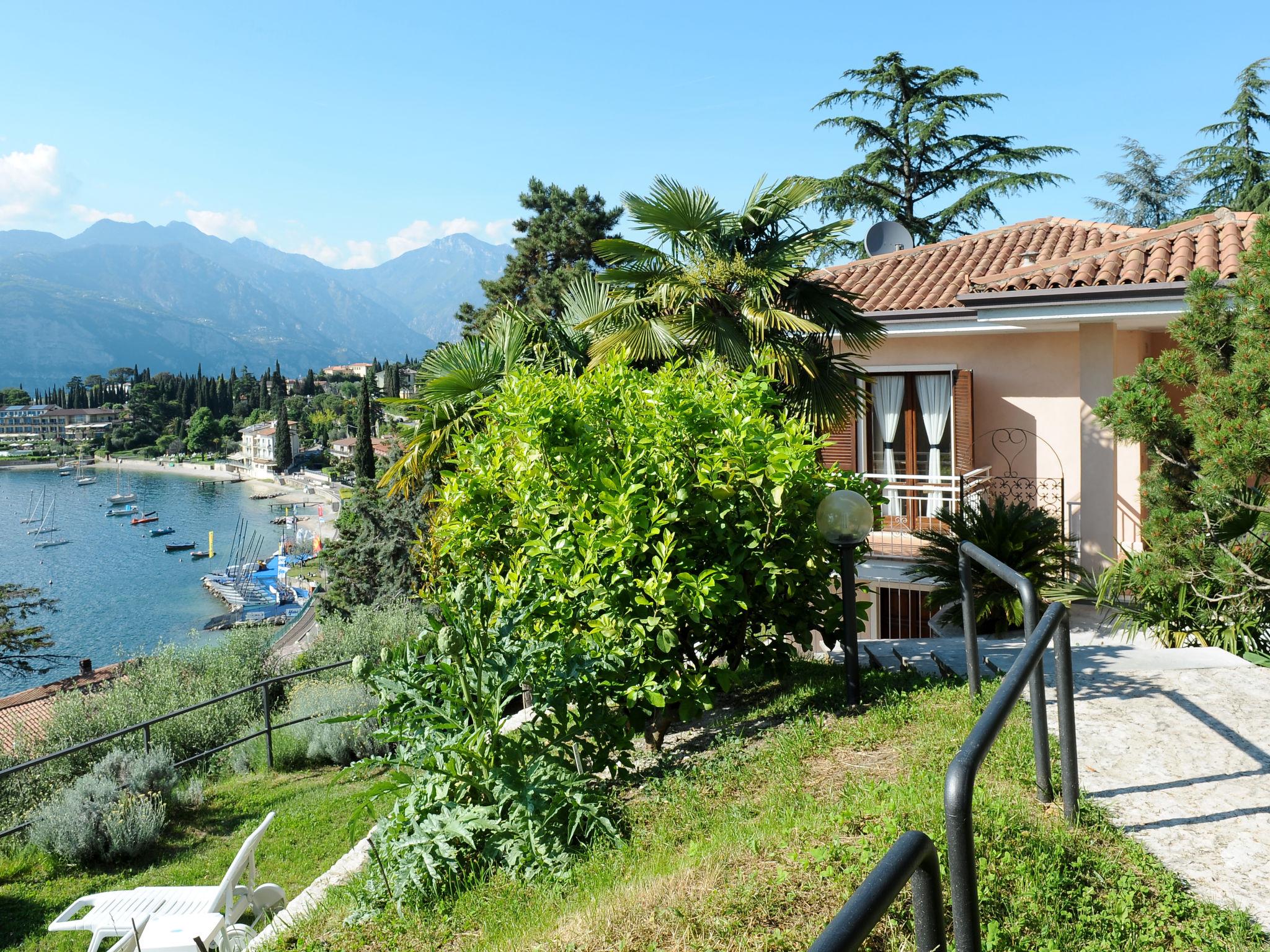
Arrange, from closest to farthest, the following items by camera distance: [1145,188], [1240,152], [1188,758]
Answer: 1. [1188,758]
2. [1240,152]
3. [1145,188]

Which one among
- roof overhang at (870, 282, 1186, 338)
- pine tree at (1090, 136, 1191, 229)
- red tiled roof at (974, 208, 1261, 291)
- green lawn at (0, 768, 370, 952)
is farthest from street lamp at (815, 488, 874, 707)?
pine tree at (1090, 136, 1191, 229)

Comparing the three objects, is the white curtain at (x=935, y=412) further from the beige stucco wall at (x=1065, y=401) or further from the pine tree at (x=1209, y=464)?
the pine tree at (x=1209, y=464)

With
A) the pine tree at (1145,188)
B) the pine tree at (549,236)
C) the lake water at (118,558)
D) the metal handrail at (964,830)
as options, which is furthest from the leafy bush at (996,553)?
the lake water at (118,558)

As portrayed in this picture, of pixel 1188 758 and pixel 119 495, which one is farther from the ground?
pixel 1188 758

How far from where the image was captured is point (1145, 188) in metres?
37.4

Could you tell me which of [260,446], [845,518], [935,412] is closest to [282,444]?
[260,446]

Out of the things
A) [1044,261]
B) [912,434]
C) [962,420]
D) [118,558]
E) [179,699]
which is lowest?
[118,558]

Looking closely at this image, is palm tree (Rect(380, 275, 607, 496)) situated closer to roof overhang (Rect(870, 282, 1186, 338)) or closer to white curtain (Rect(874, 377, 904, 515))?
roof overhang (Rect(870, 282, 1186, 338))

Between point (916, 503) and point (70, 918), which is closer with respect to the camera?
point (70, 918)

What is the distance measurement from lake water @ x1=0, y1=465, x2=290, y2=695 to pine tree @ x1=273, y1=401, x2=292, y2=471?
5.66m

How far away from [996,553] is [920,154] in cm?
2183

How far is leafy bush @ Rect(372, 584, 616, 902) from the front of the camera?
3.98m

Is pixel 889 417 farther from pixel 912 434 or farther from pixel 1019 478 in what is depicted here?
pixel 1019 478

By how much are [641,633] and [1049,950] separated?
2768 mm
